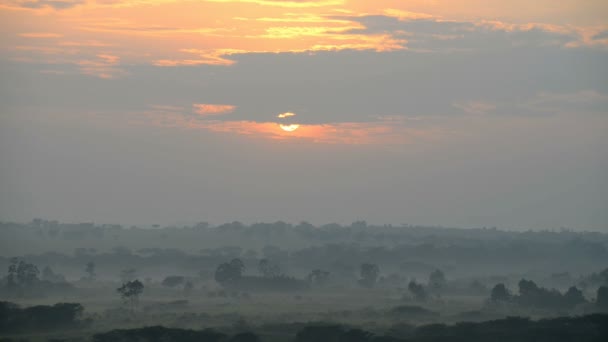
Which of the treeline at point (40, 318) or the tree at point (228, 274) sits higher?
the tree at point (228, 274)

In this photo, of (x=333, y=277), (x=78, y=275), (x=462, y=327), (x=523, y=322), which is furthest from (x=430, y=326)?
(x=78, y=275)

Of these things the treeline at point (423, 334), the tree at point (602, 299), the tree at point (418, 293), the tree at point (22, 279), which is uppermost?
the tree at point (22, 279)

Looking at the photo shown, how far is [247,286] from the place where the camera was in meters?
148

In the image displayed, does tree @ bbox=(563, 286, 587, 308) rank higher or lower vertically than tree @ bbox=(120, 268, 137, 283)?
lower

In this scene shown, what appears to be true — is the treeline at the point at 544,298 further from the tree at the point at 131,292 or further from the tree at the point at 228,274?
the tree at the point at 131,292

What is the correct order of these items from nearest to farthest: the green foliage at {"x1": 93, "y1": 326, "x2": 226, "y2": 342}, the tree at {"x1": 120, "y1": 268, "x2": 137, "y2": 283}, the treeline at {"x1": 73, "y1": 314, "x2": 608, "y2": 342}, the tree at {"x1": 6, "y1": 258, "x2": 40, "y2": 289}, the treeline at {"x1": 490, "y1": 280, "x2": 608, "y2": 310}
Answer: the green foliage at {"x1": 93, "y1": 326, "x2": 226, "y2": 342} → the treeline at {"x1": 73, "y1": 314, "x2": 608, "y2": 342} → the treeline at {"x1": 490, "y1": 280, "x2": 608, "y2": 310} → the tree at {"x1": 6, "y1": 258, "x2": 40, "y2": 289} → the tree at {"x1": 120, "y1": 268, "x2": 137, "y2": 283}

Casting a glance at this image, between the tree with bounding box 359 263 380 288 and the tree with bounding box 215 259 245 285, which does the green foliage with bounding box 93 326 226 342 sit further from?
the tree with bounding box 359 263 380 288

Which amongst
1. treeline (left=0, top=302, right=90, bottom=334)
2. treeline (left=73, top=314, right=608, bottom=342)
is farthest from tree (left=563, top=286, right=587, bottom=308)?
treeline (left=0, top=302, right=90, bottom=334)

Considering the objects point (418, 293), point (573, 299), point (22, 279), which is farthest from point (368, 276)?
point (22, 279)

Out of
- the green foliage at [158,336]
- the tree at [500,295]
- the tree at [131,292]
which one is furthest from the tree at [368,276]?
the green foliage at [158,336]

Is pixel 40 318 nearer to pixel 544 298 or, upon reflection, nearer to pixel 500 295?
pixel 500 295

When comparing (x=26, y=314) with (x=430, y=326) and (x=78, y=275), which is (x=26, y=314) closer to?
(x=430, y=326)

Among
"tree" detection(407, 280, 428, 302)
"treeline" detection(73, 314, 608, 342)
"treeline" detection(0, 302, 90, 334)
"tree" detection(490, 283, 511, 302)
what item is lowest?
"treeline" detection(73, 314, 608, 342)

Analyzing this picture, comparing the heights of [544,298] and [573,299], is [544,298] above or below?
above
